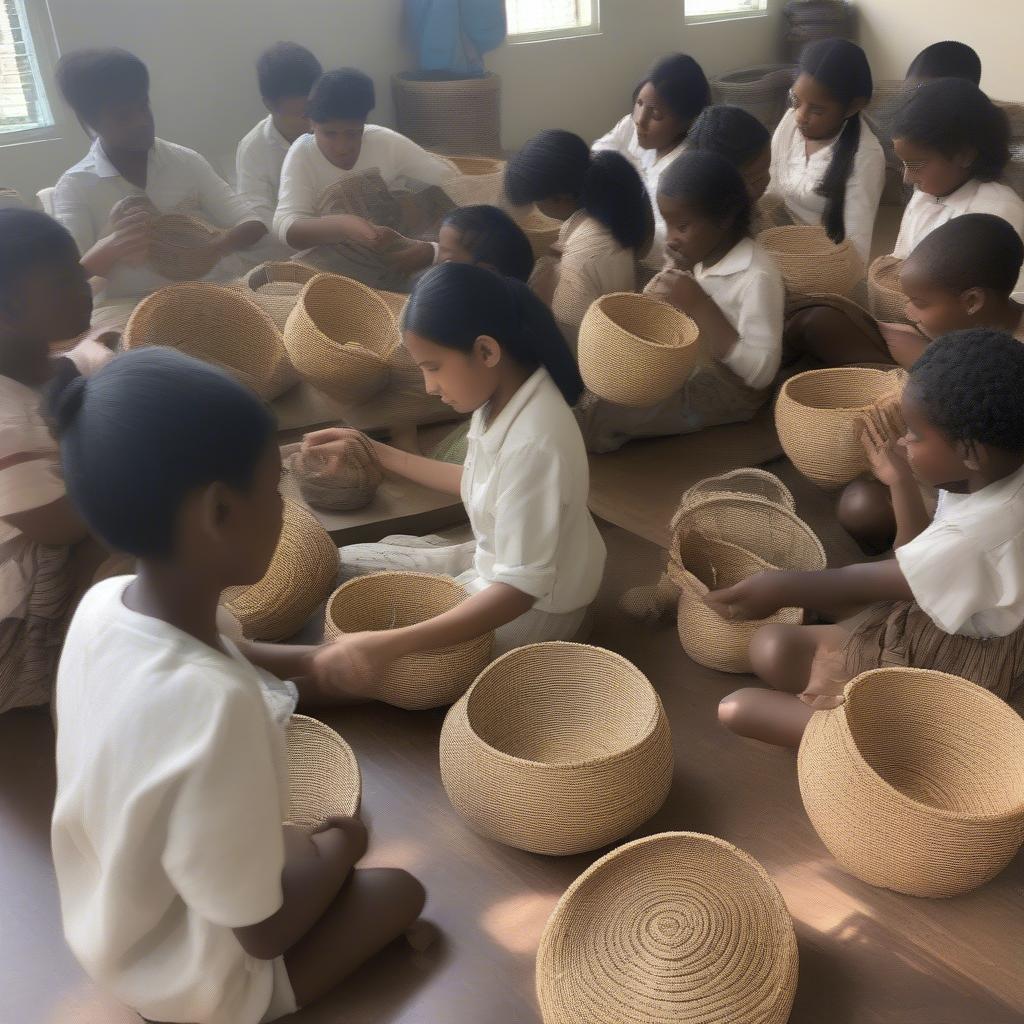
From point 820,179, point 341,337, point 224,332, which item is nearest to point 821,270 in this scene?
point 820,179

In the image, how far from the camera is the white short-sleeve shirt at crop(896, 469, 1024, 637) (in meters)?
1.58

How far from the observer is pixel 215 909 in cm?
103

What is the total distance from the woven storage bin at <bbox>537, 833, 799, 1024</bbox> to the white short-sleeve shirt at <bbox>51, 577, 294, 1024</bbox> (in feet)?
1.37

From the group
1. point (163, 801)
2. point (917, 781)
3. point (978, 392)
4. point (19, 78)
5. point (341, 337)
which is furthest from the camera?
point (19, 78)

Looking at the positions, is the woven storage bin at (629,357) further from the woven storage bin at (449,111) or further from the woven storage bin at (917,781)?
the woven storage bin at (449,111)

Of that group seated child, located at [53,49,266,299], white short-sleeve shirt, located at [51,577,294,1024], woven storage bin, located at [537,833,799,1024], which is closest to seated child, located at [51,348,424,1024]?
white short-sleeve shirt, located at [51,577,294,1024]

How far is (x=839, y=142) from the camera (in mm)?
3459

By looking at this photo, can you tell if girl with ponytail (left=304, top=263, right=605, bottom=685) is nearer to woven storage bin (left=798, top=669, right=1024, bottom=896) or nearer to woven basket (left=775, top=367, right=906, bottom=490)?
woven storage bin (left=798, top=669, right=1024, bottom=896)

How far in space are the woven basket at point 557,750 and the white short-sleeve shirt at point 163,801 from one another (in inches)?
18.5

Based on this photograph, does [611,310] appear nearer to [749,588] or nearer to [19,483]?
[749,588]

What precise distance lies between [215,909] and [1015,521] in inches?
48.7

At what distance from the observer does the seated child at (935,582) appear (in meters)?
1.58

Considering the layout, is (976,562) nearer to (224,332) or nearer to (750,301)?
(750,301)

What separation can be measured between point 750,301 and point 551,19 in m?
3.62
